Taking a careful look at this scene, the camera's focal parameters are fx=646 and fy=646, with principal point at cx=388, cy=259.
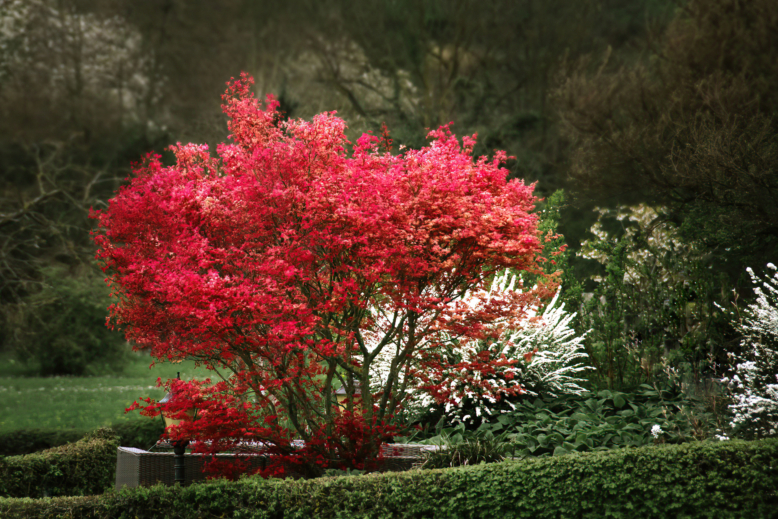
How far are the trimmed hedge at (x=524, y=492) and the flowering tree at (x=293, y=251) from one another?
22.3 inches

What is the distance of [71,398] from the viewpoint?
1413 cm

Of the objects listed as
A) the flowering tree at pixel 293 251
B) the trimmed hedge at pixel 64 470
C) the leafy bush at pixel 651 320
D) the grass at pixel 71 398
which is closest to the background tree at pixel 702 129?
the leafy bush at pixel 651 320

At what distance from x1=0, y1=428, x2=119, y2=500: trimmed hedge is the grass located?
4110 mm

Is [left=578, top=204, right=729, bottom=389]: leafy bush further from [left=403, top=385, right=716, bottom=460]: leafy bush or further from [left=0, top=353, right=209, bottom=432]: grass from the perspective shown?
[left=0, top=353, right=209, bottom=432]: grass

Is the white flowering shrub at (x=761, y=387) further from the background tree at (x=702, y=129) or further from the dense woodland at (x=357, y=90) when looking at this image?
the dense woodland at (x=357, y=90)

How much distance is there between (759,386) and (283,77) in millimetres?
12766

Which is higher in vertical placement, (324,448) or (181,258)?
(181,258)

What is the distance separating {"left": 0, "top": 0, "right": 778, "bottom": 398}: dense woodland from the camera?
470 inches

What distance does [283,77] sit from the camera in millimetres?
15539

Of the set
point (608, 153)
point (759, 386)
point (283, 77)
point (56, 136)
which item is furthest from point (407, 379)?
point (56, 136)

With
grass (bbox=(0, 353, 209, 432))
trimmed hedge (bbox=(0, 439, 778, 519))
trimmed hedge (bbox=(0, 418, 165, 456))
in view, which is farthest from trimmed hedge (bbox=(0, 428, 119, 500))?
grass (bbox=(0, 353, 209, 432))

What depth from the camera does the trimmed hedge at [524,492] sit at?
418 cm

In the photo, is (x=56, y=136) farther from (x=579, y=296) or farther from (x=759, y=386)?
(x=759, y=386)

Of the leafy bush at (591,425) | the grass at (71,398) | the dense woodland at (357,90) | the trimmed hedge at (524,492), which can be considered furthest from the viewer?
the grass at (71,398)
